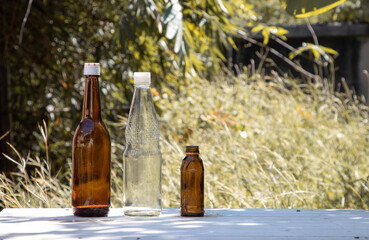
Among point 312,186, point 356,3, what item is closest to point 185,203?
point 312,186

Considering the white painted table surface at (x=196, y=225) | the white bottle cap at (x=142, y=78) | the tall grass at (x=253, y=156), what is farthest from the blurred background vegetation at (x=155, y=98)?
the white bottle cap at (x=142, y=78)

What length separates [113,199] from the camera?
328cm

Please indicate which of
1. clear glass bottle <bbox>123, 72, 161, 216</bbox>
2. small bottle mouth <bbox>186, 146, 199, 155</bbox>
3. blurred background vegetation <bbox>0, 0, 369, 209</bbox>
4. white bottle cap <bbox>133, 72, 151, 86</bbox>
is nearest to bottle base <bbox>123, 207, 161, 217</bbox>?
clear glass bottle <bbox>123, 72, 161, 216</bbox>

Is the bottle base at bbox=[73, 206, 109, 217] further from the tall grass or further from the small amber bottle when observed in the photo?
the tall grass

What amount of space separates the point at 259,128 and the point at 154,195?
245 cm

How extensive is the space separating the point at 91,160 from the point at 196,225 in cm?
33

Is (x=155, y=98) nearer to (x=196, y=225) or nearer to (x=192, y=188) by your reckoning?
(x=192, y=188)

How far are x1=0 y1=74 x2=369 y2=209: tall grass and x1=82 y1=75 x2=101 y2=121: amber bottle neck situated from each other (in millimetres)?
718

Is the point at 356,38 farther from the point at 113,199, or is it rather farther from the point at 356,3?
the point at 113,199

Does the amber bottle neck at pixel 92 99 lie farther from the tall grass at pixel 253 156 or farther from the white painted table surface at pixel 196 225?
the tall grass at pixel 253 156

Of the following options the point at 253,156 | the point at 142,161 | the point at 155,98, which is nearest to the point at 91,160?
the point at 142,161

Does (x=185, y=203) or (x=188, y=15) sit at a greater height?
(x=188, y=15)

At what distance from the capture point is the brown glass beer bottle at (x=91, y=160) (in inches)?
58.0

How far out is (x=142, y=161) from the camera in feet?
4.95
